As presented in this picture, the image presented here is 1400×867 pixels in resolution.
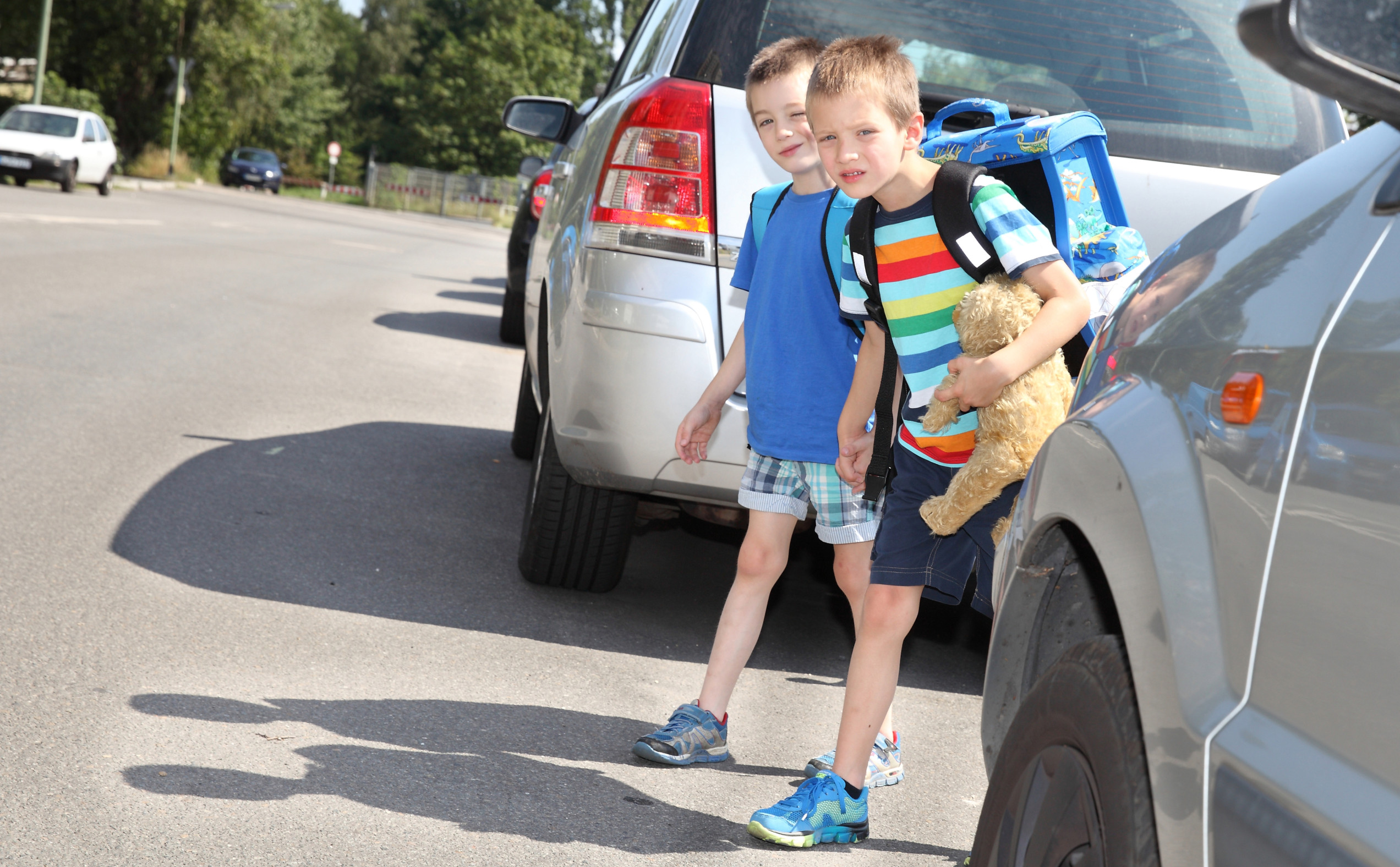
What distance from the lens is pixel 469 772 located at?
117 inches

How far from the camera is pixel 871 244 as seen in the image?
275 cm

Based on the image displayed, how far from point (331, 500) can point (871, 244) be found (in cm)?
316

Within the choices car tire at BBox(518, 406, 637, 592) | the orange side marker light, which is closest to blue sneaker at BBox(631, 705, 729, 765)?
car tire at BBox(518, 406, 637, 592)

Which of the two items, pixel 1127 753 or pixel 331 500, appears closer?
pixel 1127 753

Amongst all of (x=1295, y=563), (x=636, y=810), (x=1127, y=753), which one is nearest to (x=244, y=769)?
(x=636, y=810)

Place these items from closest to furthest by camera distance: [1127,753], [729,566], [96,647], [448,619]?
[1127,753] → [96,647] → [448,619] → [729,566]

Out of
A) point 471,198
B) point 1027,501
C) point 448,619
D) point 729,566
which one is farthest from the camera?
point 471,198

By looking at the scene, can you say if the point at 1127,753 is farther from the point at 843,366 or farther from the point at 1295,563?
the point at 843,366

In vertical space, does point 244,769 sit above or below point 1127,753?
below

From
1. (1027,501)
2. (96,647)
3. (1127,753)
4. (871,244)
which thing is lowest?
(96,647)

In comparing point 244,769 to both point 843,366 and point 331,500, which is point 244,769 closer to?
point 843,366

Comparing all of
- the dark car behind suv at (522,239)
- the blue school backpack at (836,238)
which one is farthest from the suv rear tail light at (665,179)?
the dark car behind suv at (522,239)

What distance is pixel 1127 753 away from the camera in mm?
1507

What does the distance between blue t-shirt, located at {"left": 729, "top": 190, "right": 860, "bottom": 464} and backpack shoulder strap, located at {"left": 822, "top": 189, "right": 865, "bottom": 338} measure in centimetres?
4
